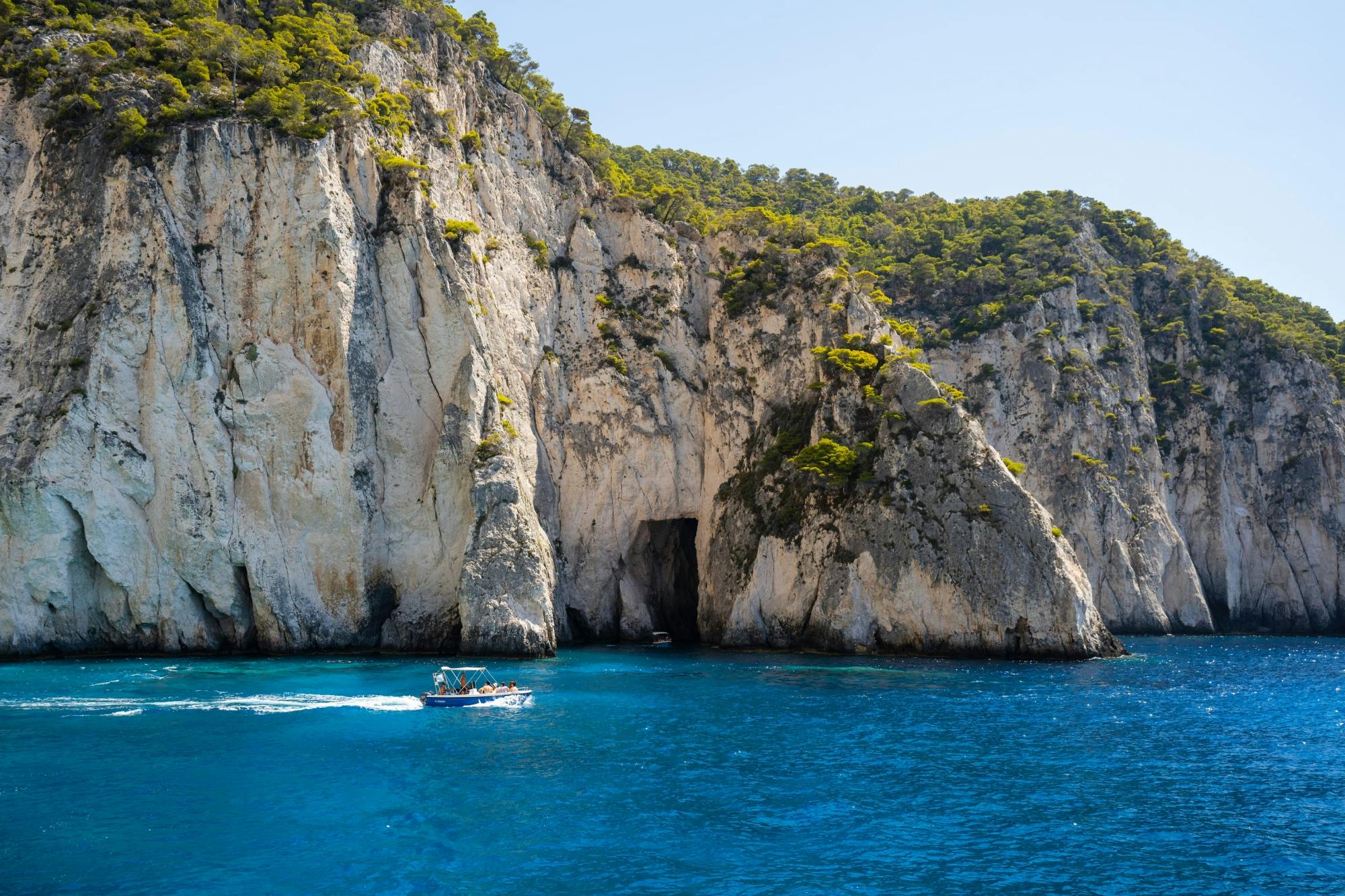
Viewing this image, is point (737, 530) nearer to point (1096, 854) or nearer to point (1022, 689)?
point (1022, 689)

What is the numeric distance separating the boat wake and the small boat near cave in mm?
759

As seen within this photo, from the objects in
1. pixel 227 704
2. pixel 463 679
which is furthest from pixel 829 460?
pixel 227 704

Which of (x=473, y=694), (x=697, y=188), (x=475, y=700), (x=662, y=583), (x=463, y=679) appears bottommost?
(x=475, y=700)

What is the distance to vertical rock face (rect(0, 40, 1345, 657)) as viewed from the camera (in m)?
49.2

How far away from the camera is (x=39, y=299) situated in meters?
51.5

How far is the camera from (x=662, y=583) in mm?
70000

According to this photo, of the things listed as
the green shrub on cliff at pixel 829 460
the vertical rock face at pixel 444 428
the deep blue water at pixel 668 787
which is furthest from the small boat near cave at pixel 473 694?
the green shrub on cliff at pixel 829 460

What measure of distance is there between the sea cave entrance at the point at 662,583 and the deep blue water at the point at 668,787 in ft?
72.5

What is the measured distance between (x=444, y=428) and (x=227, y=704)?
2210 cm

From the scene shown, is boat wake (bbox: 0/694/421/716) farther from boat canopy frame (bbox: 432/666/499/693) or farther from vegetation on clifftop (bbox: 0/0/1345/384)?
vegetation on clifftop (bbox: 0/0/1345/384)

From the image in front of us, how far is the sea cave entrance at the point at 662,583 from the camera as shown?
64.6 metres

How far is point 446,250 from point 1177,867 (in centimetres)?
4858

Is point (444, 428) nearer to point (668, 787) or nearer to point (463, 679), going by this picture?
point (463, 679)

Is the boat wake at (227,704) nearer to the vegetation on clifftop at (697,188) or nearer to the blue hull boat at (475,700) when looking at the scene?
the blue hull boat at (475,700)
